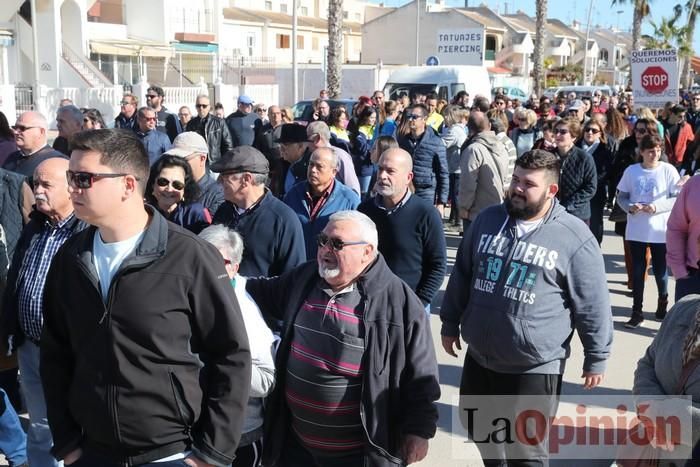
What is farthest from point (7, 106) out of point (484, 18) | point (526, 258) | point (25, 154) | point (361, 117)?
point (484, 18)

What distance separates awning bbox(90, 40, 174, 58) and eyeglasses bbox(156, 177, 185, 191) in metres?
33.4

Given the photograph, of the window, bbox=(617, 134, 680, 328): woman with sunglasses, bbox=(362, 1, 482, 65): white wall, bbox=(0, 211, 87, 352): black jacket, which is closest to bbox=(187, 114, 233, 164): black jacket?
bbox=(617, 134, 680, 328): woman with sunglasses

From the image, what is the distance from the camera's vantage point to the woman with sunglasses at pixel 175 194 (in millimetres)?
4535

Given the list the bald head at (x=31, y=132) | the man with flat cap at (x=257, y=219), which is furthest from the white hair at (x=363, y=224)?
the bald head at (x=31, y=132)

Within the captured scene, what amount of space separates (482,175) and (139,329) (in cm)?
553

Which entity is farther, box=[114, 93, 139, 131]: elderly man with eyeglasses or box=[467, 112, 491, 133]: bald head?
box=[114, 93, 139, 131]: elderly man with eyeglasses

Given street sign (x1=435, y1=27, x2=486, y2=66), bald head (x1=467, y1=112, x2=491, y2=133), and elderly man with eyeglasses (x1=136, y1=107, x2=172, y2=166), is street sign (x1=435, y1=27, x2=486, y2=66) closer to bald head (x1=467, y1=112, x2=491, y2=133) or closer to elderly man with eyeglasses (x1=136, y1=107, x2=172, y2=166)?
elderly man with eyeglasses (x1=136, y1=107, x2=172, y2=166)

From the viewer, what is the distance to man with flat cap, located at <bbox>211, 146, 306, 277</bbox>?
4.12m

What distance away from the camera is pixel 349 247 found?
10.1 feet

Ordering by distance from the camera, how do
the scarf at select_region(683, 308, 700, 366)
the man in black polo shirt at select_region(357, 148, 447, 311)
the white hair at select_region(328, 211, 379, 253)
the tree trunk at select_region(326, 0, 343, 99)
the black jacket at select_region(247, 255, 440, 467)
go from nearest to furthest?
the scarf at select_region(683, 308, 700, 366), the black jacket at select_region(247, 255, 440, 467), the white hair at select_region(328, 211, 379, 253), the man in black polo shirt at select_region(357, 148, 447, 311), the tree trunk at select_region(326, 0, 343, 99)

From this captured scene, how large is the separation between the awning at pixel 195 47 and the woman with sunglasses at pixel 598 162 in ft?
109

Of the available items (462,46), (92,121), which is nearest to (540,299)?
(92,121)

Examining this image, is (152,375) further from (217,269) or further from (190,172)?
(190,172)

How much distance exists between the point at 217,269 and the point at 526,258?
1677 mm
